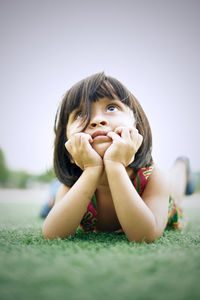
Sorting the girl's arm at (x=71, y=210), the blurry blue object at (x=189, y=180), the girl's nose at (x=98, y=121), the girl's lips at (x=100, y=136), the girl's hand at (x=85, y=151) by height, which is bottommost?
the blurry blue object at (x=189, y=180)

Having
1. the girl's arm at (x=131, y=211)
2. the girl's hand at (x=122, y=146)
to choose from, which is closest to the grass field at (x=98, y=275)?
the girl's arm at (x=131, y=211)

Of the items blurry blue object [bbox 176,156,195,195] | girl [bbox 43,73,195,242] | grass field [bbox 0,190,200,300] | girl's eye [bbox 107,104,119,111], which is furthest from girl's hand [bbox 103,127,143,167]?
blurry blue object [bbox 176,156,195,195]

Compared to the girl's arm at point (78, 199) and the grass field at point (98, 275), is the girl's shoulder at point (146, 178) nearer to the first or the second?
the girl's arm at point (78, 199)

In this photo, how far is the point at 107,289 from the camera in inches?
13.8

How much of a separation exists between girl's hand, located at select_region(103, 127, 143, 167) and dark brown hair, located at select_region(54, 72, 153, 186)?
0.15 metres

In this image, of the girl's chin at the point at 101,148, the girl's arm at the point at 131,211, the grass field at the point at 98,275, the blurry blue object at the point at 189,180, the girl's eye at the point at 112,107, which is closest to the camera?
the grass field at the point at 98,275

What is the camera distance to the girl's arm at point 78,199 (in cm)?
78

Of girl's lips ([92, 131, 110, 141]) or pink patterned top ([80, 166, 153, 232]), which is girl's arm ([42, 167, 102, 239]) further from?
pink patterned top ([80, 166, 153, 232])

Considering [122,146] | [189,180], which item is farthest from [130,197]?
[189,180]

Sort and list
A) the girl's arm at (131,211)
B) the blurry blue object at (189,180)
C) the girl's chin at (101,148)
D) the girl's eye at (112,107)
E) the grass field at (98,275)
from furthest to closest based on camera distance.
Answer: the blurry blue object at (189,180) < the girl's eye at (112,107) < the girl's chin at (101,148) < the girl's arm at (131,211) < the grass field at (98,275)

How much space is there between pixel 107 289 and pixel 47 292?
0.29ft

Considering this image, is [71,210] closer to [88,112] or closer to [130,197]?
[130,197]

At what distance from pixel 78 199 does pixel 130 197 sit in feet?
0.58

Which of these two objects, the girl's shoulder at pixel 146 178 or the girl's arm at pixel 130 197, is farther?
the girl's shoulder at pixel 146 178
